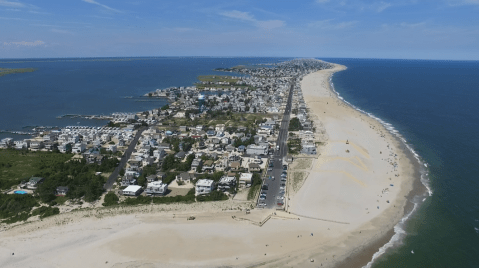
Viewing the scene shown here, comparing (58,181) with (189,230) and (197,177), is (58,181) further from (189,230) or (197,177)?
(189,230)

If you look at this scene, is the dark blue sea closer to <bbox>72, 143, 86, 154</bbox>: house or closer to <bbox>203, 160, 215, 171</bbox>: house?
<bbox>203, 160, 215, 171</bbox>: house

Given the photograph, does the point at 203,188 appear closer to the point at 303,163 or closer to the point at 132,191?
the point at 132,191

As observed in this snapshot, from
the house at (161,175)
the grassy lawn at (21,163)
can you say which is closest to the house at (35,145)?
the grassy lawn at (21,163)

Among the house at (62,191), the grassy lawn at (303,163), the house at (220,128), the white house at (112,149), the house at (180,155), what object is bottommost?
the house at (62,191)

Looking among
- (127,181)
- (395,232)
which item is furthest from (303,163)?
(127,181)

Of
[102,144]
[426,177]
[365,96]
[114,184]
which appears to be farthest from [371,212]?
[365,96]

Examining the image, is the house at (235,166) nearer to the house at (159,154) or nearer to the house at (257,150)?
the house at (257,150)
